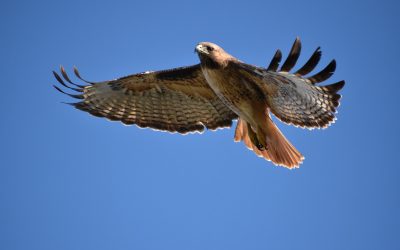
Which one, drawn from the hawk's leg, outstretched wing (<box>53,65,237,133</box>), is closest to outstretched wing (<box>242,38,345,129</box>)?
the hawk's leg

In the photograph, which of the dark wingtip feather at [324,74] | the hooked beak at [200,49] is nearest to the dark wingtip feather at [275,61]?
the dark wingtip feather at [324,74]

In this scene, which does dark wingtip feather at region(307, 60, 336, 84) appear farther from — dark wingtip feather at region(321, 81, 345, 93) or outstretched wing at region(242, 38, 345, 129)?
dark wingtip feather at region(321, 81, 345, 93)

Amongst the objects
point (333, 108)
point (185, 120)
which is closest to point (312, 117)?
point (333, 108)

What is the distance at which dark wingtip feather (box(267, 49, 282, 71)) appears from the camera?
7.44m

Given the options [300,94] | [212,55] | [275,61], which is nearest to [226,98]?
[212,55]

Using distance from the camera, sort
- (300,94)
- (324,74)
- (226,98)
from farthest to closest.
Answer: (226,98), (300,94), (324,74)

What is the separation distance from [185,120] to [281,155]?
1.68 meters

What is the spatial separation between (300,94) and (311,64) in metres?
0.78

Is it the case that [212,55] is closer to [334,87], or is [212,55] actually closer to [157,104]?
[334,87]

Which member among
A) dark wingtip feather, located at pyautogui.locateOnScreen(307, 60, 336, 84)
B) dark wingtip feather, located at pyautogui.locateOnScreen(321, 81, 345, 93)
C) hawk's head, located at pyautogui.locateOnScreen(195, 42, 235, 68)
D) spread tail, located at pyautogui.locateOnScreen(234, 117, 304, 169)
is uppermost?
hawk's head, located at pyautogui.locateOnScreen(195, 42, 235, 68)

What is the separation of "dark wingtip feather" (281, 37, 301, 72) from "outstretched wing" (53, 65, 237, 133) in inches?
82.8

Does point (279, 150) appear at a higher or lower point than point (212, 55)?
lower

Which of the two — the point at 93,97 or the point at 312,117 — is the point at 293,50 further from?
the point at 93,97

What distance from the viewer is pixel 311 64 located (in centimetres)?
755
